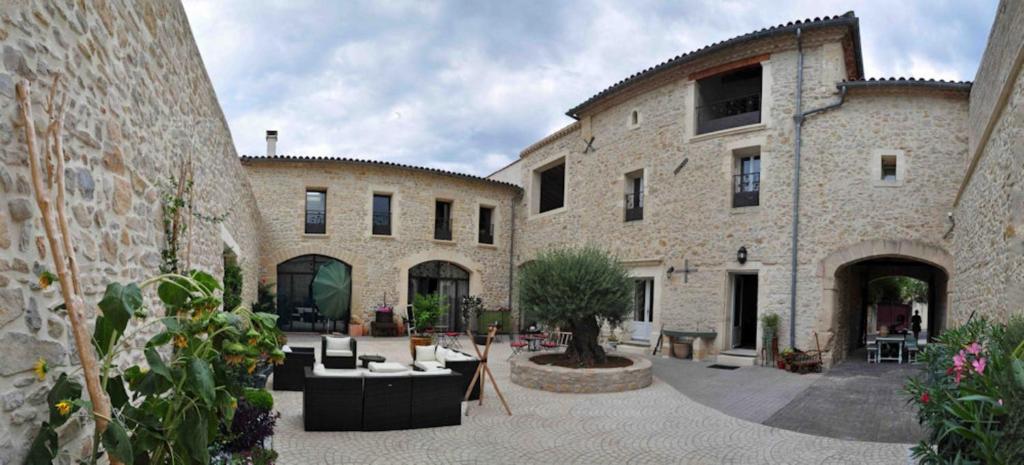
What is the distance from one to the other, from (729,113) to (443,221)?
28.7 feet

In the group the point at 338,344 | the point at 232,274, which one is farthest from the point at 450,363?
the point at 232,274

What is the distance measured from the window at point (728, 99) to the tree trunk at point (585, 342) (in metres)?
5.52

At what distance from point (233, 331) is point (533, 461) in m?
3.30

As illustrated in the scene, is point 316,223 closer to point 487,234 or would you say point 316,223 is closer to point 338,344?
point 487,234

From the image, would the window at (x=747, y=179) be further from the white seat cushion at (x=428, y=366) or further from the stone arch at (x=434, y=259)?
the stone arch at (x=434, y=259)

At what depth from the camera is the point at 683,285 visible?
39.4ft

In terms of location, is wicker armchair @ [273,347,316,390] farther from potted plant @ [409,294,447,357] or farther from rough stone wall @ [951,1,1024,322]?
rough stone wall @ [951,1,1024,322]

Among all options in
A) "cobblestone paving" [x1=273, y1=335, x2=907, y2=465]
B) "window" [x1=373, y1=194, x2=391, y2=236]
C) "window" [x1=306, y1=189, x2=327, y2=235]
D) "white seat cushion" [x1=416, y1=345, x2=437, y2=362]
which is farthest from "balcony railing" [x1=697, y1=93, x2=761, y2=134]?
"window" [x1=306, y1=189, x2=327, y2=235]

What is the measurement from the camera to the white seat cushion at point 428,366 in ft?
22.2

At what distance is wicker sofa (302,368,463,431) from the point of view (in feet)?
18.0

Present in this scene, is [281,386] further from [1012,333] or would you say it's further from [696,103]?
[696,103]

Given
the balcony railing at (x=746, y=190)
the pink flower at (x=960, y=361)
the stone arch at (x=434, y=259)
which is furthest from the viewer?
the stone arch at (x=434, y=259)

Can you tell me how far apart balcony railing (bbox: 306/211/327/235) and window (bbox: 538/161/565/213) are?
644 centimetres

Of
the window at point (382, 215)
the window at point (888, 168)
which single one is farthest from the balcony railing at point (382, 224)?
the window at point (888, 168)
